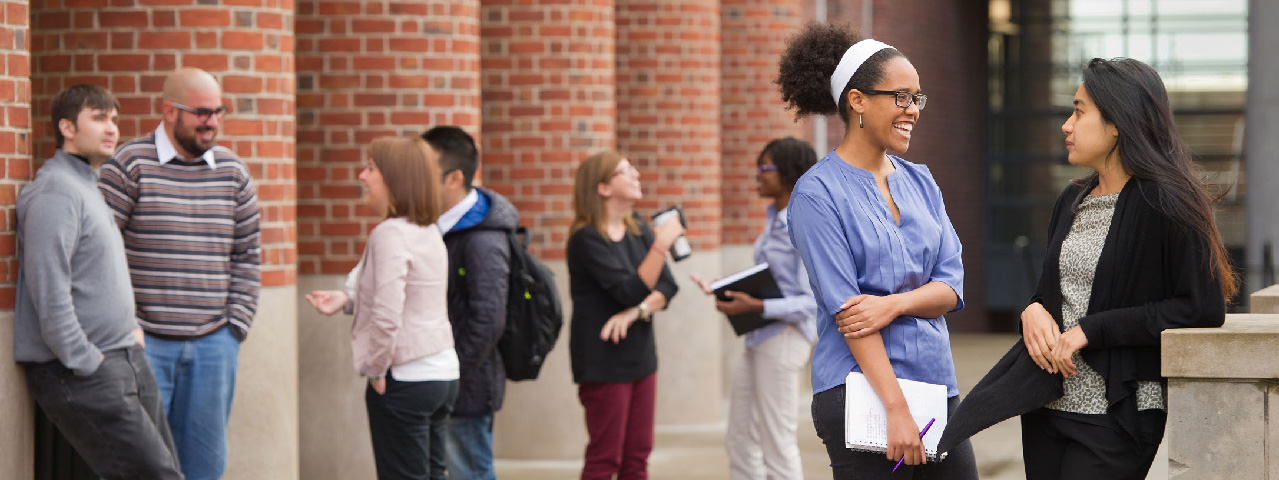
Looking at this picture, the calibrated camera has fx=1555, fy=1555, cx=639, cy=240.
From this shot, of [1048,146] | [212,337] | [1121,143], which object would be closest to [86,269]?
[212,337]

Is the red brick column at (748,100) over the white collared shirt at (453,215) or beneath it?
over

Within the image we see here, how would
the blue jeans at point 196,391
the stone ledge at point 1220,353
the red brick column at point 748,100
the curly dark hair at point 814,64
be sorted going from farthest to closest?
1. the red brick column at point 748,100
2. the blue jeans at point 196,391
3. the curly dark hair at point 814,64
4. the stone ledge at point 1220,353

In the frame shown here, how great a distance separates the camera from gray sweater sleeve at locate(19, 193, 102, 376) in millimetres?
4992

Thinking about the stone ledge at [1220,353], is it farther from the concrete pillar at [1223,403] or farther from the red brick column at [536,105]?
the red brick column at [536,105]

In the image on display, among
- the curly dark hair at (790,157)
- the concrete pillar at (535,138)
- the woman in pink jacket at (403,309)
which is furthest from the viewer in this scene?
the concrete pillar at (535,138)

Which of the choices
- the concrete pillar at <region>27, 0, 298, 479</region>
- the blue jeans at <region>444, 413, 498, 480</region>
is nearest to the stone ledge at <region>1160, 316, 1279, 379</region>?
the blue jeans at <region>444, 413, 498, 480</region>

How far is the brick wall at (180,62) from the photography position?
21.8ft

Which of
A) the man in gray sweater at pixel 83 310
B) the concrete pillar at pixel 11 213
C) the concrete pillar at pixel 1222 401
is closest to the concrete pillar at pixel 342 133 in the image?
the man in gray sweater at pixel 83 310

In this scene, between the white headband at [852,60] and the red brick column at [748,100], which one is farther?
the red brick column at [748,100]

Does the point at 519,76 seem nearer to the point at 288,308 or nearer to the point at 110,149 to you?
the point at 288,308

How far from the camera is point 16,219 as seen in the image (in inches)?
204

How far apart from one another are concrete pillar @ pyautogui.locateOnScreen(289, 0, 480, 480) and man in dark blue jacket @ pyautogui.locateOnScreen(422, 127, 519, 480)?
156 cm

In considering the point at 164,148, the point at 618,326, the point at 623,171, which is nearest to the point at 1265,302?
the point at 618,326

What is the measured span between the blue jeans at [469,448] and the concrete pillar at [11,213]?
1748 millimetres
